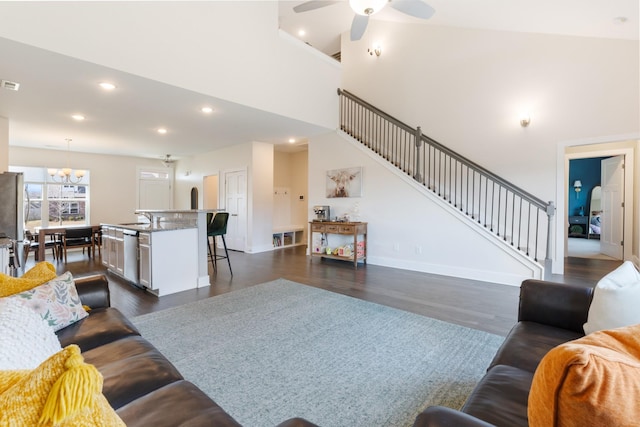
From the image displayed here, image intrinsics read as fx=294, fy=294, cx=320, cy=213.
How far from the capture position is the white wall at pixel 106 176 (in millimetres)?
7820

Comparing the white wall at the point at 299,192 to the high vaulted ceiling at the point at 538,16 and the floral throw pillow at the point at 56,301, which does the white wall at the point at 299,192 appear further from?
the floral throw pillow at the point at 56,301

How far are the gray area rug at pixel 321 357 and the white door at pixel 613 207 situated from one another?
5.75 m

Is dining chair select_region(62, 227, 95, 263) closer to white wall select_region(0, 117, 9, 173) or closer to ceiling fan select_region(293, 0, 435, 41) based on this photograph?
white wall select_region(0, 117, 9, 173)

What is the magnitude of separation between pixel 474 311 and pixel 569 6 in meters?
4.16

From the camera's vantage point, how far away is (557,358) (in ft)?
2.23

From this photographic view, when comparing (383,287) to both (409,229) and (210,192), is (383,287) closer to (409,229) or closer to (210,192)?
(409,229)

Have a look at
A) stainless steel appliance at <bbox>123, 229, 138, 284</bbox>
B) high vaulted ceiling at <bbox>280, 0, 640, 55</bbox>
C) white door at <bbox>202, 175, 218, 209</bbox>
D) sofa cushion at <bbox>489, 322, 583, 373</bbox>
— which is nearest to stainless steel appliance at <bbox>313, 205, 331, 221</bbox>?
stainless steel appliance at <bbox>123, 229, 138, 284</bbox>

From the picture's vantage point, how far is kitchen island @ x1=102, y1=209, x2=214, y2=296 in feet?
12.7

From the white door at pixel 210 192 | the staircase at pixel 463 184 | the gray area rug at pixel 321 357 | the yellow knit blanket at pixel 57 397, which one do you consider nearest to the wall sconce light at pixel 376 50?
the staircase at pixel 463 184

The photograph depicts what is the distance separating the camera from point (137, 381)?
1268mm

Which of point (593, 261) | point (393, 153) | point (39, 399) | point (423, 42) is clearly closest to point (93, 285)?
point (39, 399)

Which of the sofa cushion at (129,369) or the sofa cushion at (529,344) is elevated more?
the sofa cushion at (529,344)

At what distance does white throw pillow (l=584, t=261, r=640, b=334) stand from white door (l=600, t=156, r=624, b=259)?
638cm

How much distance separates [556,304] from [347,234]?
3.97 m
